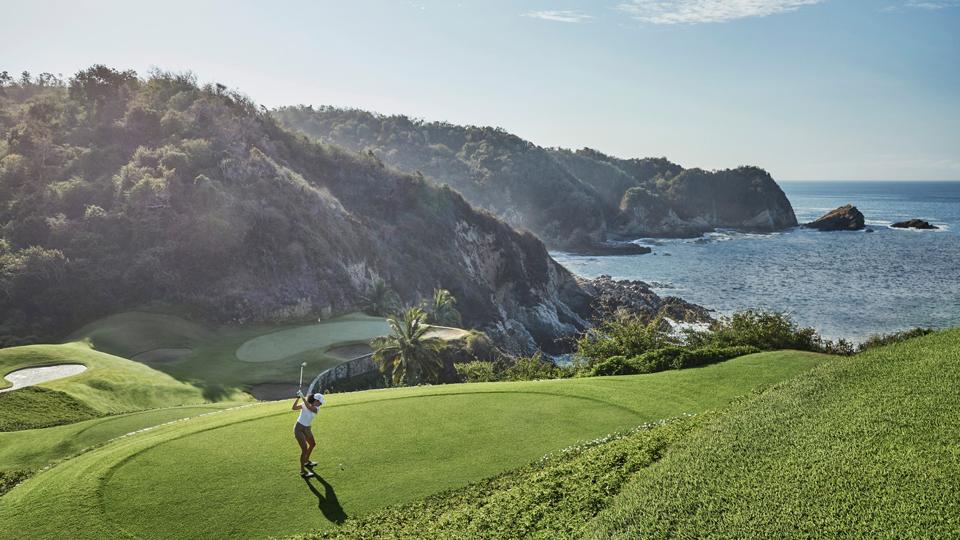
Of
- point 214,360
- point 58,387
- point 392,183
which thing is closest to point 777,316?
point 58,387

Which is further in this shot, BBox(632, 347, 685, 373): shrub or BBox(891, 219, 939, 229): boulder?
BBox(891, 219, 939, 229): boulder

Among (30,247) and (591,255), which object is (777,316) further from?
(591,255)

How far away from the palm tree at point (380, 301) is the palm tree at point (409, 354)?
19.5 metres

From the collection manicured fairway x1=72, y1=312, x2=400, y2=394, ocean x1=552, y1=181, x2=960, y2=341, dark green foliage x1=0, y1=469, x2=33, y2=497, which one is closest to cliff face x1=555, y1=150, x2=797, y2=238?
ocean x1=552, y1=181, x2=960, y2=341

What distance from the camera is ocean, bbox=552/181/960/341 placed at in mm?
66312

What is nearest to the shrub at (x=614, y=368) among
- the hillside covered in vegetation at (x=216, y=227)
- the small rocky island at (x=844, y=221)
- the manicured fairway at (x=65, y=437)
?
the manicured fairway at (x=65, y=437)

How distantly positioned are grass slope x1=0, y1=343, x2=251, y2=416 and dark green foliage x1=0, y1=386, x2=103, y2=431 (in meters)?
0.16

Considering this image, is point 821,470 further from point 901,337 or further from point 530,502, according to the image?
point 901,337

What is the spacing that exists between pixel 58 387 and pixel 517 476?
66.0 ft

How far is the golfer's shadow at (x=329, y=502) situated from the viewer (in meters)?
10.1

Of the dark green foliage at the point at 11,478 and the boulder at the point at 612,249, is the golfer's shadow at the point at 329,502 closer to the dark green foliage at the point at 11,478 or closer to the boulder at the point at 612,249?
the dark green foliage at the point at 11,478

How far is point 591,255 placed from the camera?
129 meters

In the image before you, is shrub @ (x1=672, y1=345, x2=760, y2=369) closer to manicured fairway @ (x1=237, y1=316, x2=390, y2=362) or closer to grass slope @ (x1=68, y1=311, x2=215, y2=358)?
manicured fairway @ (x1=237, y1=316, x2=390, y2=362)

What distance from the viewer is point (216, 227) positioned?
180 feet
